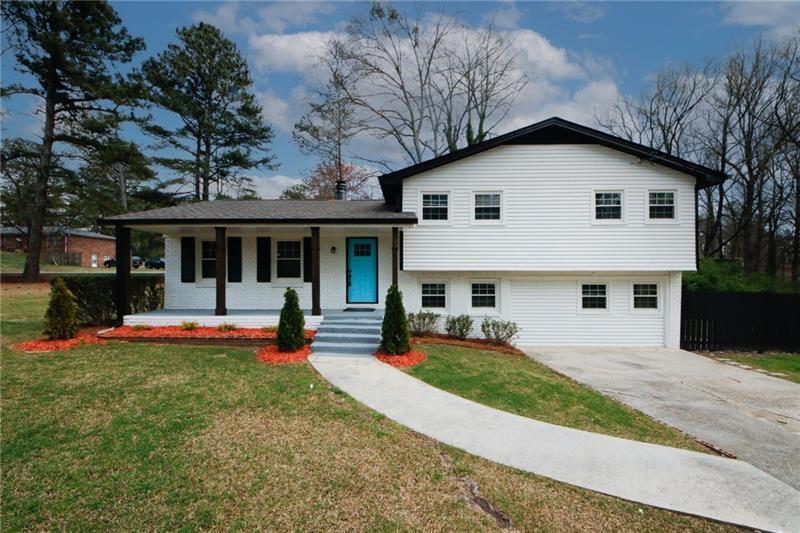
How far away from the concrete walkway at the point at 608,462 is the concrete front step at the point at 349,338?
3.00 metres

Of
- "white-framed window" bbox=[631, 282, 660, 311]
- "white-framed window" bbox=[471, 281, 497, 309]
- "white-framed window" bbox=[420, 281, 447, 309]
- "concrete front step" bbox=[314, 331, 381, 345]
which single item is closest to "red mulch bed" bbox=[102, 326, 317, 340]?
"concrete front step" bbox=[314, 331, 381, 345]

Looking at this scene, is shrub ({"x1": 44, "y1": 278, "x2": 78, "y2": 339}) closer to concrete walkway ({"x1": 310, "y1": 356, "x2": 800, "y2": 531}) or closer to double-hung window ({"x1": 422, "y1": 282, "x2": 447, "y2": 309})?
concrete walkway ({"x1": 310, "y1": 356, "x2": 800, "y2": 531})

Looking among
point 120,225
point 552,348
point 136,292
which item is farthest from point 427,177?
point 136,292

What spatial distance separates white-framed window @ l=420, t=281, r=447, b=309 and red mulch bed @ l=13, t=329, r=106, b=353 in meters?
8.59

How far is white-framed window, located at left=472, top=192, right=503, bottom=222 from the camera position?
11438 mm

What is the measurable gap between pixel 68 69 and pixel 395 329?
79.1 feet

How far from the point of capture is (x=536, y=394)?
6418mm

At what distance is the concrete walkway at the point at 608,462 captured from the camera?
11.2ft

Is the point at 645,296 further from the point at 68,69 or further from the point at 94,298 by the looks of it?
the point at 68,69

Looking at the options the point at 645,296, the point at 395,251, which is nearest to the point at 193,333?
the point at 395,251

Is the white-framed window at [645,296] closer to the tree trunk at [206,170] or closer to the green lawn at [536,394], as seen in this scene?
the green lawn at [536,394]

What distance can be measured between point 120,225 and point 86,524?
9859mm

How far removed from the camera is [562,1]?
13789 millimetres

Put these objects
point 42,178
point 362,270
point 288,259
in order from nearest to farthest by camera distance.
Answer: point 362,270, point 288,259, point 42,178
